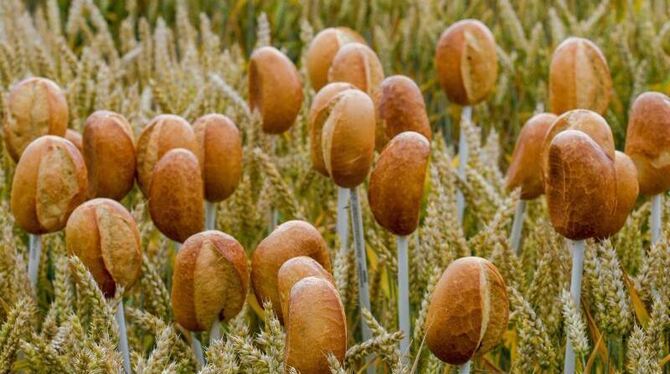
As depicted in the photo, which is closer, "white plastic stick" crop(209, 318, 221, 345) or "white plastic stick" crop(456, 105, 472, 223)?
"white plastic stick" crop(209, 318, 221, 345)

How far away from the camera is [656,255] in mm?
1300

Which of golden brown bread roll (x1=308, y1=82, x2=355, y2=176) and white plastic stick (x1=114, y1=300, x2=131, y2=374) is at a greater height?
golden brown bread roll (x1=308, y1=82, x2=355, y2=176)

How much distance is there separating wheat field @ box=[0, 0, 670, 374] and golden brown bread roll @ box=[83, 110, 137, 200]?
0.32ft

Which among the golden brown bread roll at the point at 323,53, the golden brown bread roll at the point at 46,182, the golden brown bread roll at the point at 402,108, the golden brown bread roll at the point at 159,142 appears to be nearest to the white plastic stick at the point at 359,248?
the golden brown bread roll at the point at 402,108

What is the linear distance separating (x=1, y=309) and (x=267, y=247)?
49cm

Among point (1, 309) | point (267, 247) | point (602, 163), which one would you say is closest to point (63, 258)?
point (1, 309)

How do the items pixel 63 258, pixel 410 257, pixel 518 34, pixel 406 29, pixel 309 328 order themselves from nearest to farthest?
pixel 309 328
pixel 63 258
pixel 410 257
pixel 518 34
pixel 406 29

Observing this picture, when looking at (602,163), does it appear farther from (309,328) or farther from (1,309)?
(1,309)

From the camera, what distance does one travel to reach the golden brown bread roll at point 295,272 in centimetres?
110

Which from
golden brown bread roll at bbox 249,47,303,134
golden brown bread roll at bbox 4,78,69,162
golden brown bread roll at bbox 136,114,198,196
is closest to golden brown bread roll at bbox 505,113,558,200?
golden brown bread roll at bbox 249,47,303,134

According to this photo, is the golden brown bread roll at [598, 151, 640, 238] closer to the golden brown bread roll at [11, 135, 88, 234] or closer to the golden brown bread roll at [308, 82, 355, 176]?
the golden brown bread roll at [308, 82, 355, 176]

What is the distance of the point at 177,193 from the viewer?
140 cm

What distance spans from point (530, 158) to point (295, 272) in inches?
23.8

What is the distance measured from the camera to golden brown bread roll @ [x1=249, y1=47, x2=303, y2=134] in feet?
5.63
